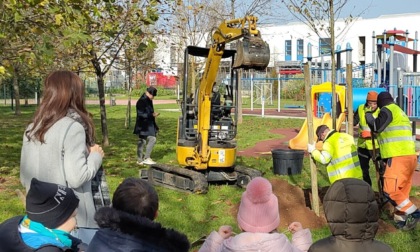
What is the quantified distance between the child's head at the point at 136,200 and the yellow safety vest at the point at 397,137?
5053mm

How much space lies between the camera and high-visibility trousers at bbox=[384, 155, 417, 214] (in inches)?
293

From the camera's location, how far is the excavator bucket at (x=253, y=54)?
341 inches

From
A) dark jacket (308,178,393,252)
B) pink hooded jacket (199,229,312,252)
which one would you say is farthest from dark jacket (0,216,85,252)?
dark jacket (308,178,393,252)

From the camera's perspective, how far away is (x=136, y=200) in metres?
3.19

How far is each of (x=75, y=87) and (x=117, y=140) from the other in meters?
14.7

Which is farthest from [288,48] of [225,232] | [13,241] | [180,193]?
[13,241]

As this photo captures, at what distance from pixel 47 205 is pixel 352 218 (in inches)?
66.1

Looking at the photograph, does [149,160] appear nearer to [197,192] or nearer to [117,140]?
[197,192]

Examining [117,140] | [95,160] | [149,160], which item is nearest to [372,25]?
[117,140]

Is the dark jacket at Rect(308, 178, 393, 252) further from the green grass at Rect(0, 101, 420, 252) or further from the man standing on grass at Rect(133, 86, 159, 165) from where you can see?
the man standing on grass at Rect(133, 86, 159, 165)

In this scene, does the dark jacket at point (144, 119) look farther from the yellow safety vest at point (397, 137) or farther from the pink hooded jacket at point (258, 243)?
the pink hooded jacket at point (258, 243)

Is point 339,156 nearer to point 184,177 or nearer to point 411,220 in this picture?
point 411,220

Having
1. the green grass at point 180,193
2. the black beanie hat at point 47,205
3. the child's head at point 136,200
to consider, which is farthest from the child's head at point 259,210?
the green grass at point 180,193

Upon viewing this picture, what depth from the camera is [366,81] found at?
38.3 metres
